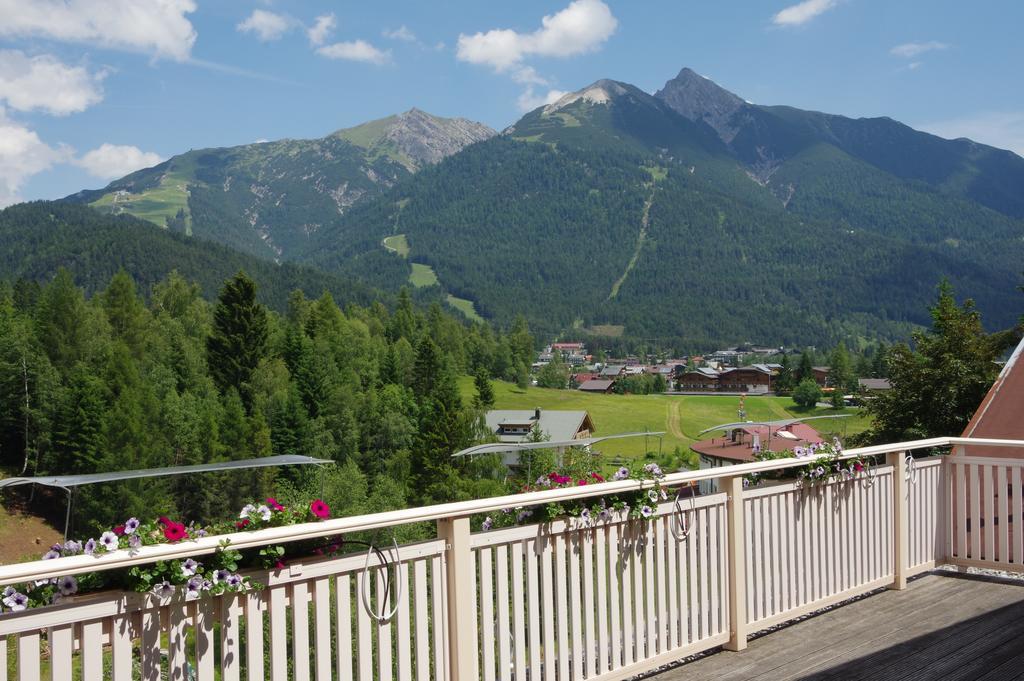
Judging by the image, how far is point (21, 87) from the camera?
500 feet

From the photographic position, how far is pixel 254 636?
2.61 metres

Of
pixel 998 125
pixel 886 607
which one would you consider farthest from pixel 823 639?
pixel 998 125

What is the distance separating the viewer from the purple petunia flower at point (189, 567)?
239cm

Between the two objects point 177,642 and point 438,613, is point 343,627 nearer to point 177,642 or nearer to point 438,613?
point 438,613

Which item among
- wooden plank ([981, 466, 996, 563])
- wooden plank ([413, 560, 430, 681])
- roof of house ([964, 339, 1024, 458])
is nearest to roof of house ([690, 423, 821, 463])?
wooden plank ([981, 466, 996, 563])

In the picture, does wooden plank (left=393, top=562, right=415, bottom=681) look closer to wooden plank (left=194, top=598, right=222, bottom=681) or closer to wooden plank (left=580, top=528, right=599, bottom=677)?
wooden plank (left=194, top=598, right=222, bottom=681)

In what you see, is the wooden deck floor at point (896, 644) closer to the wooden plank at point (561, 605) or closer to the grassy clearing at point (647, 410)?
the wooden plank at point (561, 605)

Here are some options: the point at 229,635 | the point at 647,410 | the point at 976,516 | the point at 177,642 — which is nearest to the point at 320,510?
the point at 229,635

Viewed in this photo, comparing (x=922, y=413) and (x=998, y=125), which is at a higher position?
(x=998, y=125)

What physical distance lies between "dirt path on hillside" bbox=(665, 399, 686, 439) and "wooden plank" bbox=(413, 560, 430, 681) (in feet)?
276

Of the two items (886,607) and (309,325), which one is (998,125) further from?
(309,325)

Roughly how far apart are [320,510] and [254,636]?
43 centimetres

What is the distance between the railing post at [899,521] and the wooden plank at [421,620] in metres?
3.42

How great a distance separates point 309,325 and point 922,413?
6582 cm
